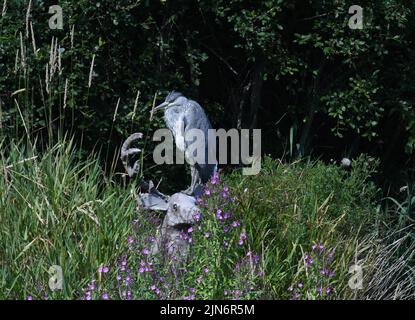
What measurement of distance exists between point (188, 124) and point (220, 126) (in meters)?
1.67

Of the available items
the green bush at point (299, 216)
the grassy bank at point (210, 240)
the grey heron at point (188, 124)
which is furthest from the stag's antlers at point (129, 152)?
the green bush at point (299, 216)

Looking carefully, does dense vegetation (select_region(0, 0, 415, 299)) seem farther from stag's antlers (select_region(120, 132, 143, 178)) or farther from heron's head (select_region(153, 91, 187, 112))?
heron's head (select_region(153, 91, 187, 112))

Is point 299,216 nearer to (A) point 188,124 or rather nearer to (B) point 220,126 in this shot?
(A) point 188,124

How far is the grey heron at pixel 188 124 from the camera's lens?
5531 millimetres

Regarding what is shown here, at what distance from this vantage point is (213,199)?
15.6ft

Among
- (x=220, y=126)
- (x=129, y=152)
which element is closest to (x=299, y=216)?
(x=129, y=152)

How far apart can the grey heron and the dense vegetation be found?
34 cm

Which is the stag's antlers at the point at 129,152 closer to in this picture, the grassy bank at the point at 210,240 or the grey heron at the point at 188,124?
the grassy bank at the point at 210,240

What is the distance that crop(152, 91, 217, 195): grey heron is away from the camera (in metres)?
5.53

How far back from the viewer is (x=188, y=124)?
5531 mm

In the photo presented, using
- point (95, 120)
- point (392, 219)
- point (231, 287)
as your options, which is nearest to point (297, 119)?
point (392, 219)
